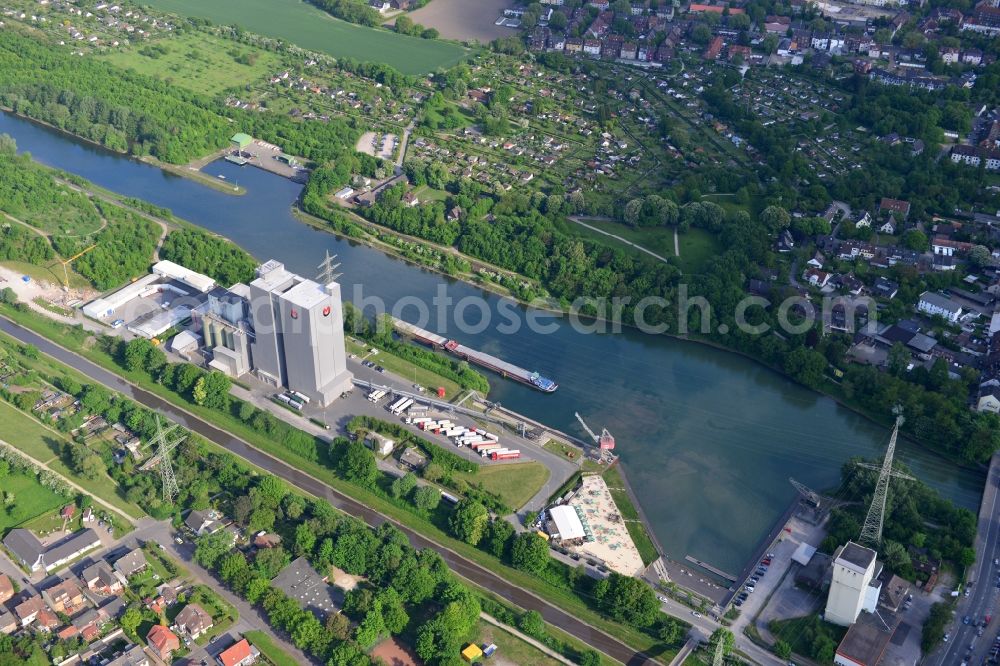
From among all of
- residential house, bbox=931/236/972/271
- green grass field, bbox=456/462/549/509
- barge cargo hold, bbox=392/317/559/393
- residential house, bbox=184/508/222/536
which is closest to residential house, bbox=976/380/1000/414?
residential house, bbox=931/236/972/271

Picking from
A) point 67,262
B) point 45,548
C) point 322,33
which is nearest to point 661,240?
point 67,262

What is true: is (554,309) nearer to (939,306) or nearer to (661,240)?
(661,240)

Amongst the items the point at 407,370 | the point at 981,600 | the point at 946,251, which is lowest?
the point at 981,600

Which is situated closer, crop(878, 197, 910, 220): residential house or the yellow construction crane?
the yellow construction crane

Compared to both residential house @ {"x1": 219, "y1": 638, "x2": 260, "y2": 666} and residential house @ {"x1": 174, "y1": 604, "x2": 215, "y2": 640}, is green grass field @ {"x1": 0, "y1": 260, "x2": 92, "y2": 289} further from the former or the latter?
residential house @ {"x1": 219, "y1": 638, "x2": 260, "y2": 666}

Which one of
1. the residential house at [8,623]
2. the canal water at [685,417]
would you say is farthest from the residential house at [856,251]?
the residential house at [8,623]

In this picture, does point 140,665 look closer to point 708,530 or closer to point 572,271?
point 708,530
